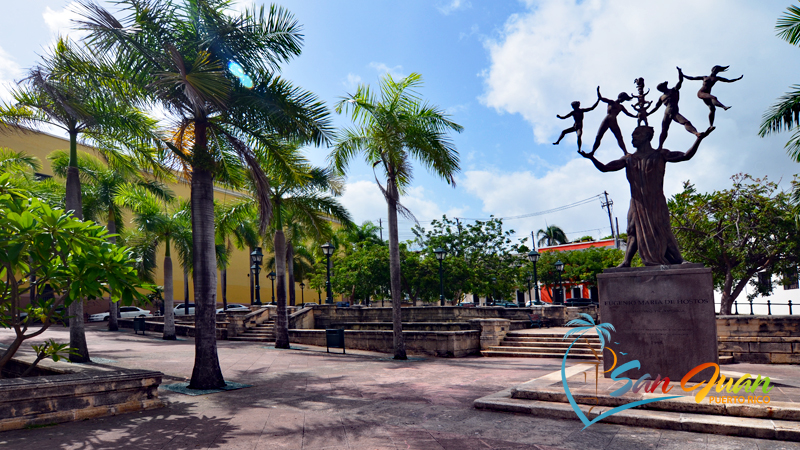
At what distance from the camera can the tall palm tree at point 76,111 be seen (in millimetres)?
10367

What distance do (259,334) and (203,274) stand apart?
1347 cm

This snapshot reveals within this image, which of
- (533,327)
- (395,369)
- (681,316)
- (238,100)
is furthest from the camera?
(533,327)

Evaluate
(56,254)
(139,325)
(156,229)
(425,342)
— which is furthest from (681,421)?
(139,325)

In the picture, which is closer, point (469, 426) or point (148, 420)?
point (469, 426)

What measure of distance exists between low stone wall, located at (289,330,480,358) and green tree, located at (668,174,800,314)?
839 cm

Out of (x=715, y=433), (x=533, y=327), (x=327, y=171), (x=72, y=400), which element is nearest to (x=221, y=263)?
(x=327, y=171)

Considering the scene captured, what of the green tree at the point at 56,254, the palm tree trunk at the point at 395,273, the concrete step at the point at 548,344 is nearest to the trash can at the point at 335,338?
the palm tree trunk at the point at 395,273

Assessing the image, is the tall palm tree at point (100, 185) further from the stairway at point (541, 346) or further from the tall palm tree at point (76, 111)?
the stairway at point (541, 346)

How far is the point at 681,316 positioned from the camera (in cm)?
767

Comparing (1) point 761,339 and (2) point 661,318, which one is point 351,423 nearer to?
(2) point 661,318

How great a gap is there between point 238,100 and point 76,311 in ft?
27.0

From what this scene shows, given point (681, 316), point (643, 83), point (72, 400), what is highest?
point (643, 83)

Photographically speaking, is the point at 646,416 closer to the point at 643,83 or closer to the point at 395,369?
the point at 643,83

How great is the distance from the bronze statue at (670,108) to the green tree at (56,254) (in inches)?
339
